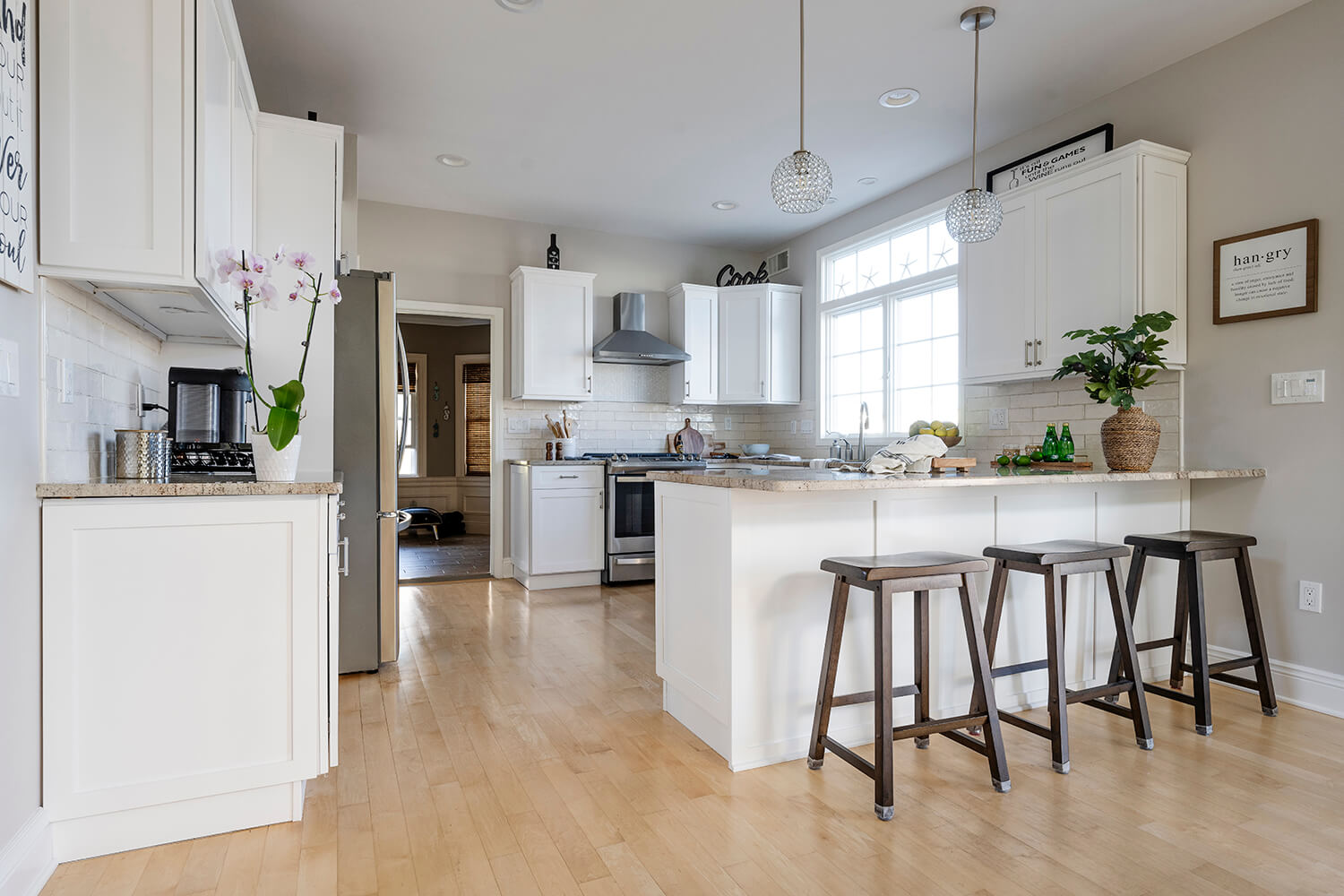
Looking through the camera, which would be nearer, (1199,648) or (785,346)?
(1199,648)

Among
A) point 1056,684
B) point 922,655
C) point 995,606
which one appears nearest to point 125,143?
point 922,655

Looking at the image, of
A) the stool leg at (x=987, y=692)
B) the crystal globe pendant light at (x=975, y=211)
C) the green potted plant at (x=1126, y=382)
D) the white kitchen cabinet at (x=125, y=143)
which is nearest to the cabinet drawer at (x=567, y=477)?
the crystal globe pendant light at (x=975, y=211)

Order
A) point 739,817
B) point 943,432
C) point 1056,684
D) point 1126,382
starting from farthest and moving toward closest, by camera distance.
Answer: point 943,432
point 1126,382
point 1056,684
point 739,817

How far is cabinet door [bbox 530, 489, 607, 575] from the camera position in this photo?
200 inches

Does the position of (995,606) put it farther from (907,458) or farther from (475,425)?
(475,425)

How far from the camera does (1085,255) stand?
336cm

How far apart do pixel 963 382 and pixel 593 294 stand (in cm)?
294

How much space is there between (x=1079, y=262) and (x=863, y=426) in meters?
2.00

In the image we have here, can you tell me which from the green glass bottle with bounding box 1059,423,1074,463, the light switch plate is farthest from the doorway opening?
the light switch plate

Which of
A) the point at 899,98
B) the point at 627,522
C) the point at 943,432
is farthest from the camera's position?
the point at 627,522

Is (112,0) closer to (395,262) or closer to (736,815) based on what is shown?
(736,815)

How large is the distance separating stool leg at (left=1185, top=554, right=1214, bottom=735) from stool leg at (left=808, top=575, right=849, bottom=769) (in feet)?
4.55

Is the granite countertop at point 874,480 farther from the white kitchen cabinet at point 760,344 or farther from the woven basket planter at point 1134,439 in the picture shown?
the white kitchen cabinet at point 760,344

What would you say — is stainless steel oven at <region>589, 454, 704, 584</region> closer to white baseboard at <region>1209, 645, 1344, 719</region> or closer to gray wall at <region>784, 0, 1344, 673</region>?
gray wall at <region>784, 0, 1344, 673</region>
